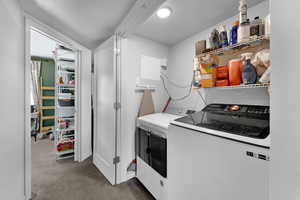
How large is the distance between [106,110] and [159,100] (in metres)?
0.90

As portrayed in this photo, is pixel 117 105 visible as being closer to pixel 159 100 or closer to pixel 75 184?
pixel 159 100

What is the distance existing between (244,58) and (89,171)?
8.35ft

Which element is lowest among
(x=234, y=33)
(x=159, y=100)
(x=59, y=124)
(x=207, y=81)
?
(x=59, y=124)

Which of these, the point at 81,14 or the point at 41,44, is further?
the point at 41,44

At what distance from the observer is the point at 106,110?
195 cm

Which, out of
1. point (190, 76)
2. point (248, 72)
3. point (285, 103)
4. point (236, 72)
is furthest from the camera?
point (190, 76)

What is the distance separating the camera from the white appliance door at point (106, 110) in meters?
1.74

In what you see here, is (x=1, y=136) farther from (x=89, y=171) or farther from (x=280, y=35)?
(x=280, y=35)

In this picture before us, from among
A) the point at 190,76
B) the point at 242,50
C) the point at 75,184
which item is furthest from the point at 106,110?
the point at 242,50

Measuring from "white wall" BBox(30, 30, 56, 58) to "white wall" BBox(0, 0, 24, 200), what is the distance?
1.67 metres

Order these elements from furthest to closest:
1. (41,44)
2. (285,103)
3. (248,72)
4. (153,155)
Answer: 1. (41,44)
2. (153,155)
3. (248,72)
4. (285,103)

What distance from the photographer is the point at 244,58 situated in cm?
104

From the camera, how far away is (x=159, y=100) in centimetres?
218

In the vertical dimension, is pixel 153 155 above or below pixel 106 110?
below
